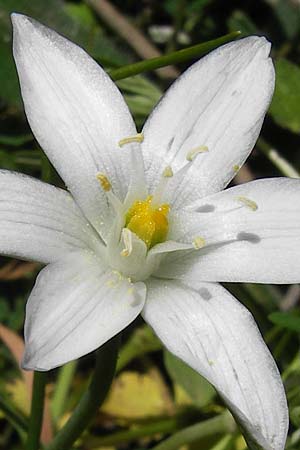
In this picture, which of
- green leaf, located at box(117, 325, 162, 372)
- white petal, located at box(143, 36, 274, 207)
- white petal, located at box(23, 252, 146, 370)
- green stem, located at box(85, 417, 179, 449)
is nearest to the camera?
white petal, located at box(23, 252, 146, 370)

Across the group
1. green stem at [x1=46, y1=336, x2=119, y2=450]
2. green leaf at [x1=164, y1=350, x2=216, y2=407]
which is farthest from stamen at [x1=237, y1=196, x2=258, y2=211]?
green leaf at [x1=164, y1=350, x2=216, y2=407]

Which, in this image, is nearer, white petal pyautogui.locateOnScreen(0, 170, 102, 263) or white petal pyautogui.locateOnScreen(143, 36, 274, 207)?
white petal pyautogui.locateOnScreen(0, 170, 102, 263)

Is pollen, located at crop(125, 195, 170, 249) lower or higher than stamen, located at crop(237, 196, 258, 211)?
lower

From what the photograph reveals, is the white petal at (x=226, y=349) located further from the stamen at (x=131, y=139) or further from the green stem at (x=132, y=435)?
the green stem at (x=132, y=435)

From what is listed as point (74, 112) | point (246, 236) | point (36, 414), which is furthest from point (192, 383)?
point (74, 112)

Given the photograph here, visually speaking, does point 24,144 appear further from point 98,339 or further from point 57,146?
point 98,339

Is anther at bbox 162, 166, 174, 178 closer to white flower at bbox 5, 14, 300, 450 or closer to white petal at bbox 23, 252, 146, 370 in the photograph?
white flower at bbox 5, 14, 300, 450

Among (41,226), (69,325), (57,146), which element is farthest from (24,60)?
(69,325)
